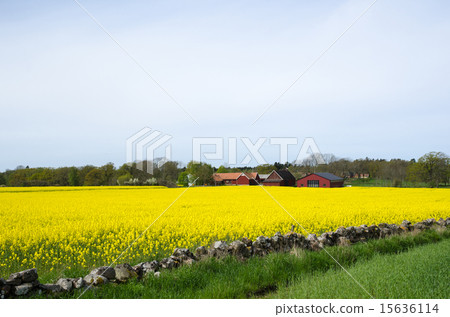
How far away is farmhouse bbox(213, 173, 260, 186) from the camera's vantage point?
7950cm

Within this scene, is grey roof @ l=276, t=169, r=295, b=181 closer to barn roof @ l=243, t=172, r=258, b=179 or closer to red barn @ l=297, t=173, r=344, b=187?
red barn @ l=297, t=173, r=344, b=187

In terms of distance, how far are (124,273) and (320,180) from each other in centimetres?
6407

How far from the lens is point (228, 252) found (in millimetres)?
8320

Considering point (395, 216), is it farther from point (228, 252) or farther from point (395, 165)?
point (395, 165)

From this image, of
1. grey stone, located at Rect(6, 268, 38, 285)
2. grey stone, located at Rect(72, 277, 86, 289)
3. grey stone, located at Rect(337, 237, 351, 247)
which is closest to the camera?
grey stone, located at Rect(6, 268, 38, 285)

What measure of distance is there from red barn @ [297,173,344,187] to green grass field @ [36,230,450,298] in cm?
5828

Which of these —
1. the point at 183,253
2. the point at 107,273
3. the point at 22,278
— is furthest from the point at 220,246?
the point at 22,278

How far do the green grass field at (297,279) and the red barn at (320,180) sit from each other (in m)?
58.3

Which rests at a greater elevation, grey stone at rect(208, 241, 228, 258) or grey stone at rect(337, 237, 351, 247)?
grey stone at rect(208, 241, 228, 258)

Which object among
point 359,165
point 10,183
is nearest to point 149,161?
point 10,183

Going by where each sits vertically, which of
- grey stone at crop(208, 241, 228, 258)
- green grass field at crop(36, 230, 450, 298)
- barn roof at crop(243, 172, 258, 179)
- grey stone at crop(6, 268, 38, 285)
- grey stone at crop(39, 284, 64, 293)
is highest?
barn roof at crop(243, 172, 258, 179)

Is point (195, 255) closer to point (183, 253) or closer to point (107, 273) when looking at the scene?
point (183, 253)

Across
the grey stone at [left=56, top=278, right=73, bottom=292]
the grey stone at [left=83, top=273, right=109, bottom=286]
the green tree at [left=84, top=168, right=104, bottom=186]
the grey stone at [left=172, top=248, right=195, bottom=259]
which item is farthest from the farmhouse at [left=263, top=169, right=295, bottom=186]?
the grey stone at [left=56, top=278, right=73, bottom=292]

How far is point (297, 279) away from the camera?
7281 millimetres
